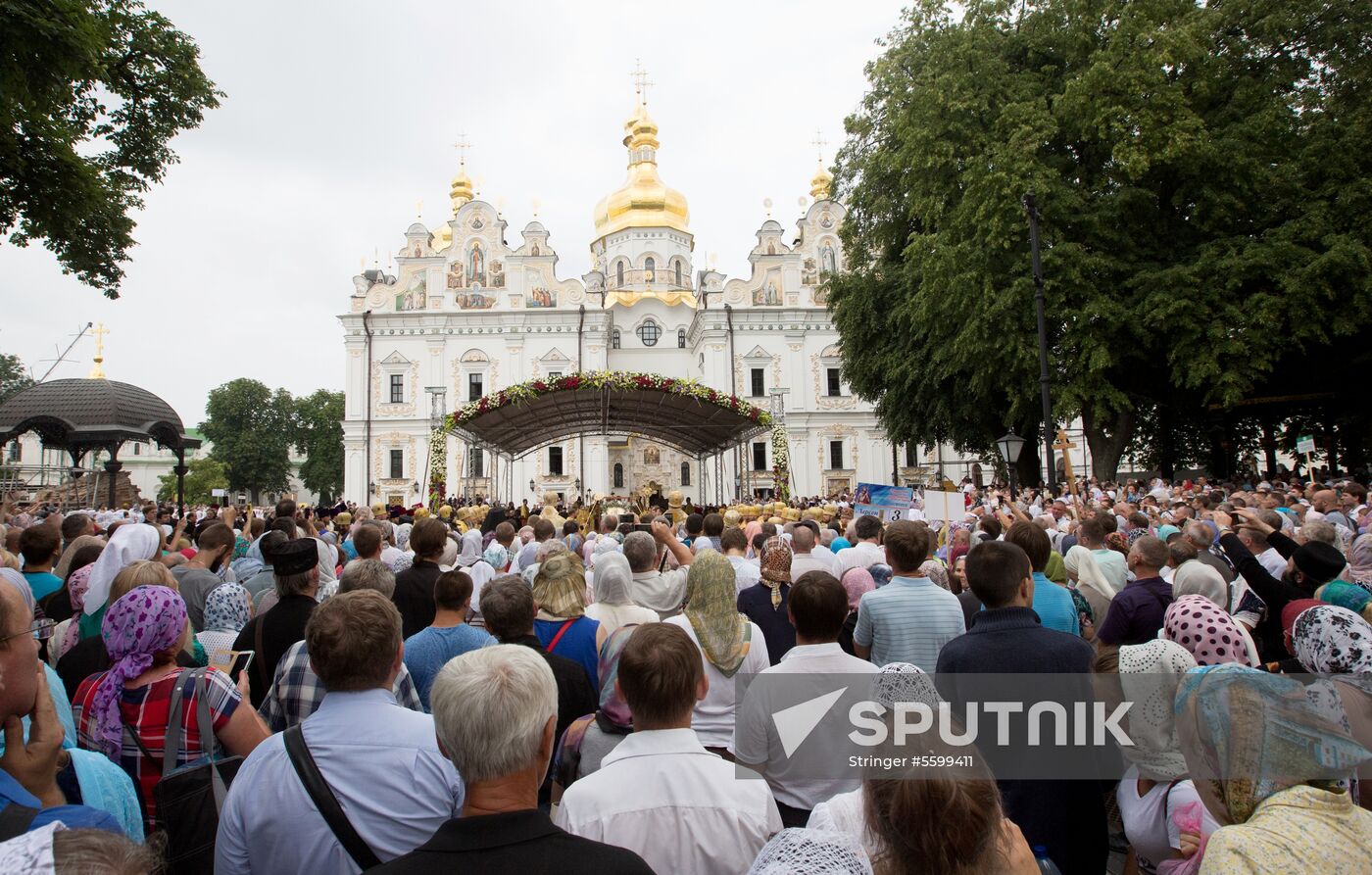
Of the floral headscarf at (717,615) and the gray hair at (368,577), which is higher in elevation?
the gray hair at (368,577)

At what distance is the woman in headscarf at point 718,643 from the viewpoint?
398cm

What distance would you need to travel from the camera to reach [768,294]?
47344 mm

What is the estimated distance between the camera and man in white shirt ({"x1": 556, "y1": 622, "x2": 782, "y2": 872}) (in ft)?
8.04

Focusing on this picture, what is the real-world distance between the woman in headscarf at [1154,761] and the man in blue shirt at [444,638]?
264cm

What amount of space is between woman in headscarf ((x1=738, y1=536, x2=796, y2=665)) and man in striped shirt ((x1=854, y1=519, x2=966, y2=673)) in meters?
0.63

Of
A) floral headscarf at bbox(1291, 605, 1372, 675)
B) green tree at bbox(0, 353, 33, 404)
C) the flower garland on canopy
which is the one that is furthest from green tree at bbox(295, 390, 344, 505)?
floral headscarf at bbox(1291, 605, 1372, 675)

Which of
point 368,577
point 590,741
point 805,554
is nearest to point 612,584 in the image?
point 368,577

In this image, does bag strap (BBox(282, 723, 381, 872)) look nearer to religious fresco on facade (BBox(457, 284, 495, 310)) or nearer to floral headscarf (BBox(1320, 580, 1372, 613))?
floral headscarf (BBox(1320, 580, 1372, 613))

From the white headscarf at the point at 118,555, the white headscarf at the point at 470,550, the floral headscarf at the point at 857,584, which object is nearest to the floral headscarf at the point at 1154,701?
the floral headscarf at the point at 857,584

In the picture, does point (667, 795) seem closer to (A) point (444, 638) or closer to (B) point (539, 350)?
(A) point (444, 638)

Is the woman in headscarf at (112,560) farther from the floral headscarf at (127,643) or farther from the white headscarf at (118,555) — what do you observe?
the floral headscarf at (127,643)

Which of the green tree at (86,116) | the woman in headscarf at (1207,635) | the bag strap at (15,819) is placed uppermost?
the green tree at (86,116)

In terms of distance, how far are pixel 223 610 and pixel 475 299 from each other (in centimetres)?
4322

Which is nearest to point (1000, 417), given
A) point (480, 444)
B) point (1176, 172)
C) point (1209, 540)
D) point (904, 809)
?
point (1176, 172)
